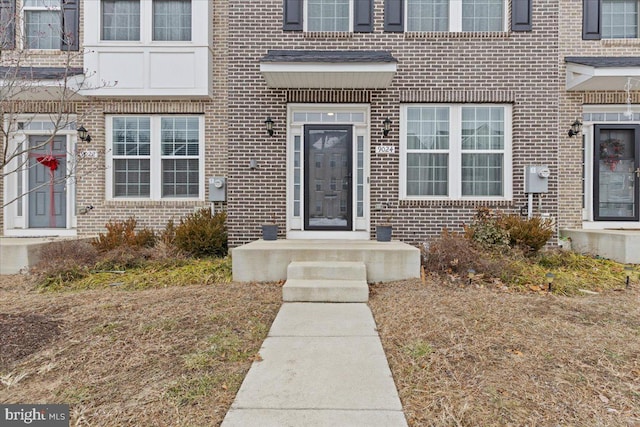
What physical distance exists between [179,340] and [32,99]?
25.1ft

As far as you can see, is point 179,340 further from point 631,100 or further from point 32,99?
point 631,100

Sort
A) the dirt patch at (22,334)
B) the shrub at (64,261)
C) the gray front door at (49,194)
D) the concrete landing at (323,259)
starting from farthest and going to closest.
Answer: the gray front door at (49,194) < the shrub at (64,261) < the concrete landing at (323,259) < the dirt patch at (22,334)

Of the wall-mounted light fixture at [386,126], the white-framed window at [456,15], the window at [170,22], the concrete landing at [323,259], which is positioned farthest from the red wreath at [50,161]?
the white-framed window at [456,15]

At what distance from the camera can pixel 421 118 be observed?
295 inches

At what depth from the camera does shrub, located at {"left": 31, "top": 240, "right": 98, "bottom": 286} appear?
5918mm

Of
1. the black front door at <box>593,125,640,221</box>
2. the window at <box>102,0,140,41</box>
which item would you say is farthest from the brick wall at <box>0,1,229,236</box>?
the black front door at <box>593,125,640,221</box>

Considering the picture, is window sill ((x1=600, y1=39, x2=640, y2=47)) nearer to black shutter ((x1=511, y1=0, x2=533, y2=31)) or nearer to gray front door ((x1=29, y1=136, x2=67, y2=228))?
black shutter ((x1=511, y1=0, x2=533, y2=31))

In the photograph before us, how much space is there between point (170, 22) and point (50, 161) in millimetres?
4081

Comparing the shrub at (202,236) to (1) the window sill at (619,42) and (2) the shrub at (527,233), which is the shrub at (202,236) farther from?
(1) the window sill at (619,42)

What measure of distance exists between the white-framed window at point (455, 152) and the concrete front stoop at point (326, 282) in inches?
105

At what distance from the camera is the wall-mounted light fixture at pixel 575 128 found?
311 inches

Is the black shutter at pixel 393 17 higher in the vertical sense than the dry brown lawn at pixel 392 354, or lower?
higher

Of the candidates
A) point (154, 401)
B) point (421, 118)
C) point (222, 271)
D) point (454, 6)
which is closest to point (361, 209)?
point (421, 118)

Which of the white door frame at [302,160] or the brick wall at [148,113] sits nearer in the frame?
the white door frame at [302,160]
